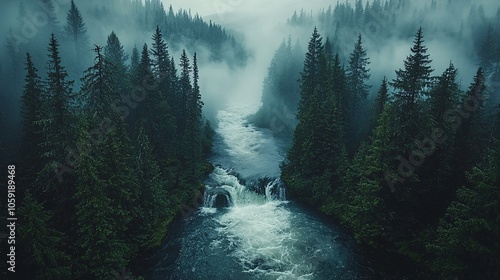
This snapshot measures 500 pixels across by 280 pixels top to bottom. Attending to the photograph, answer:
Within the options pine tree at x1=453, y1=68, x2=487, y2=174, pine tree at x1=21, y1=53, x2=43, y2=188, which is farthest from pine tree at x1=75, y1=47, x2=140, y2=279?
pine tree at x1=453, y1=68, x2=487, y2=174

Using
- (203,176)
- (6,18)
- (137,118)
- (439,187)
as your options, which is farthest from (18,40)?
(439,187)

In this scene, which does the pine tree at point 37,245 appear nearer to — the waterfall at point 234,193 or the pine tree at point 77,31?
the waterfall at point 234,193

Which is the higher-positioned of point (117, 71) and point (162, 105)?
point (117, 71)

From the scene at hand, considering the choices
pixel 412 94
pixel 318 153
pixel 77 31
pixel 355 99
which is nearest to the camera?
pixel 412 94

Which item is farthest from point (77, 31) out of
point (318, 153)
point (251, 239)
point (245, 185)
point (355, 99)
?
point (251, 239)

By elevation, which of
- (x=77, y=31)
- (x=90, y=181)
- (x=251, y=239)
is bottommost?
(x=251, y=239)

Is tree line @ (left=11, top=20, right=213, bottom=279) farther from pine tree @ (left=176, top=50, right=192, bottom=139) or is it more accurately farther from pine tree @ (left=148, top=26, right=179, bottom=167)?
pine tree @ (left=176, top=50, right=192, bottom=139)

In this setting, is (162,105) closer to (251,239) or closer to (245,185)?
(245,185)

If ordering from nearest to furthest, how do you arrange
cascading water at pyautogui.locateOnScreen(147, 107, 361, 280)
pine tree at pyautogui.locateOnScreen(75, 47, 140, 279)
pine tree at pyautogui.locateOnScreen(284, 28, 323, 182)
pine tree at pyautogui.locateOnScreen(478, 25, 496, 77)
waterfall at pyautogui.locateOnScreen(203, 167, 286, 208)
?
pine tree at pyautogui.locateOnScreen(75, 47, 140, 279)
cascading water at pyautogui.locateOnScreen(147, 107, 361, 280)
waterfall at pyautogui.locateOnScreen(203, 167, 286, 208)
pine tree at pyautogui.locateOnScreen(284, 28, 323, 182)
pine tree at pyautogui.locateOnScreen(478, 25, 496, 77)
